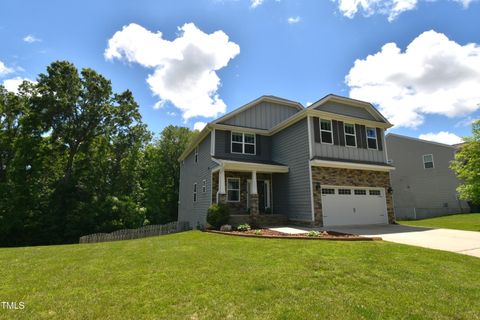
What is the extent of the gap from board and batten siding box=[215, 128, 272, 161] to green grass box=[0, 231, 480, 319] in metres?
9.08

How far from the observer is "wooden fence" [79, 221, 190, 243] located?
15410 mm

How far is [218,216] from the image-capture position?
41.6 feet

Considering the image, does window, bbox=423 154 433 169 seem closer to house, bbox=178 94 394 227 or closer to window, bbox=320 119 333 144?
house, bbox=178 94 394 227

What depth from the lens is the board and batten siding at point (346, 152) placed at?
1381 centimetres

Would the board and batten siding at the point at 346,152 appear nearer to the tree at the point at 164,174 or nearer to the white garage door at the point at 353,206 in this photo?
the white garage door at the point at 353,206

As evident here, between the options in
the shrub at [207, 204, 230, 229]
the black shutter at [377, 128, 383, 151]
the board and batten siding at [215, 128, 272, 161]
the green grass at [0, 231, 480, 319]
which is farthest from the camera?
the black shutter at [377, 128, 383, 151]

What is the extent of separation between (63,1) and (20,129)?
19.2 m

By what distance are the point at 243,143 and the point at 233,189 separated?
3.05m

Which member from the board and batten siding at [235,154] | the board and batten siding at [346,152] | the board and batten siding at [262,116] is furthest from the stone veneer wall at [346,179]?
the board and batten siding at [262,116]

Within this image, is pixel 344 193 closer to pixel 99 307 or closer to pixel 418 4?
pixel 418 4

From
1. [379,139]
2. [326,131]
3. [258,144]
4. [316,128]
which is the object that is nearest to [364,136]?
[379,139]

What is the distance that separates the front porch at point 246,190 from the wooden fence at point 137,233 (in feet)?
17.7

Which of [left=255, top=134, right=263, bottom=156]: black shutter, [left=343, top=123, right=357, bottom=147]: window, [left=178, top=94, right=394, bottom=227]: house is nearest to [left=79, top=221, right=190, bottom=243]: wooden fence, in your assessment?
[left=178, top=94, right=394, bottom=227]: house

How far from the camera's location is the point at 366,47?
14.0 meters
